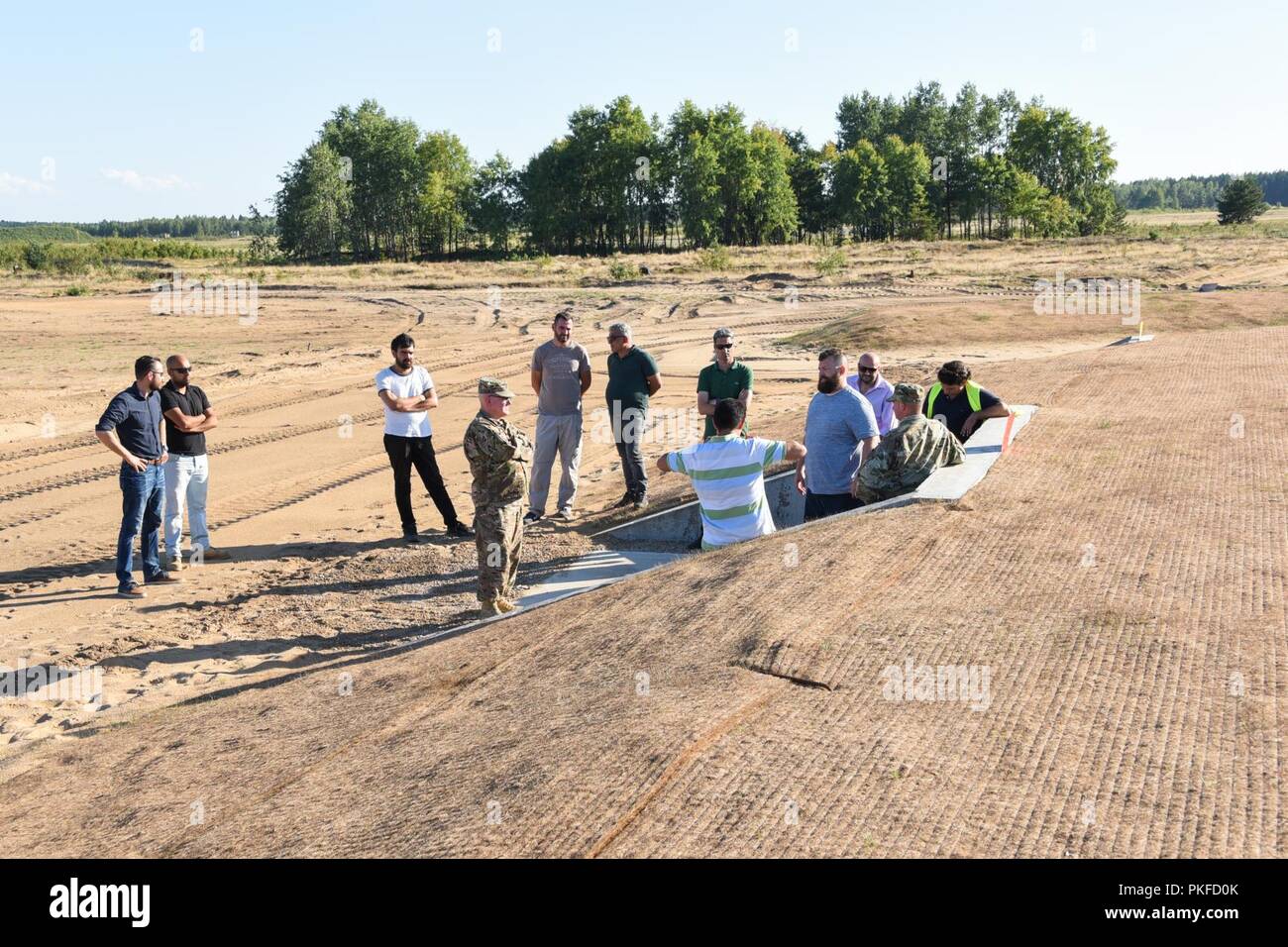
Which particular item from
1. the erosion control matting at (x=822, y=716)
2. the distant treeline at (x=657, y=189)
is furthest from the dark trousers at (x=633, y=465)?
the distant treeline at (x=657, y=189)

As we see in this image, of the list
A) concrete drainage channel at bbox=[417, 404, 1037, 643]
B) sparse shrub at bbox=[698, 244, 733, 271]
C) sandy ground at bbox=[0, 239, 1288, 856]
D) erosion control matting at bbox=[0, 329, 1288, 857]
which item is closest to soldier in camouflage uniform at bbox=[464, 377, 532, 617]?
concrete drainage channel at bbox=[417, 404, 1037, 643]

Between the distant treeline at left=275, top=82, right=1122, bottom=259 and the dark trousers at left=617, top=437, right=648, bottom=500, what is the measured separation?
6439 cm

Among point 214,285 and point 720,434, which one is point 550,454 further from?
point 214,285

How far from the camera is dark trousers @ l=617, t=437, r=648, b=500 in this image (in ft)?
36.7

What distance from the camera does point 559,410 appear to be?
11336 mm

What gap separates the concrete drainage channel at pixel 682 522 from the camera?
779 cm

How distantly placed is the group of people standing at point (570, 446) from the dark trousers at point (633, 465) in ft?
0.04

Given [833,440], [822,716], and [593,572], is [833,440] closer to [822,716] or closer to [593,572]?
[593,572]

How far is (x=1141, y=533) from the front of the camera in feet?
22.1

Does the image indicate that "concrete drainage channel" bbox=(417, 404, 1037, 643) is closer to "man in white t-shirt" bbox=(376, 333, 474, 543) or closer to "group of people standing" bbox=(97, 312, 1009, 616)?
"group of people standing" bbox=(97, 312, 1009, 616)

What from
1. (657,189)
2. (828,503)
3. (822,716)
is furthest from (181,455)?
(657,189)

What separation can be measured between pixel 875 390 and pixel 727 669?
14.0 ft

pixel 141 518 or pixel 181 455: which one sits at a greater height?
pixel 181 455

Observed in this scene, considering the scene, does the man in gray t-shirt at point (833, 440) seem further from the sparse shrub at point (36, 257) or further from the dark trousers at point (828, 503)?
the sparse shrub at point (36, 257)
